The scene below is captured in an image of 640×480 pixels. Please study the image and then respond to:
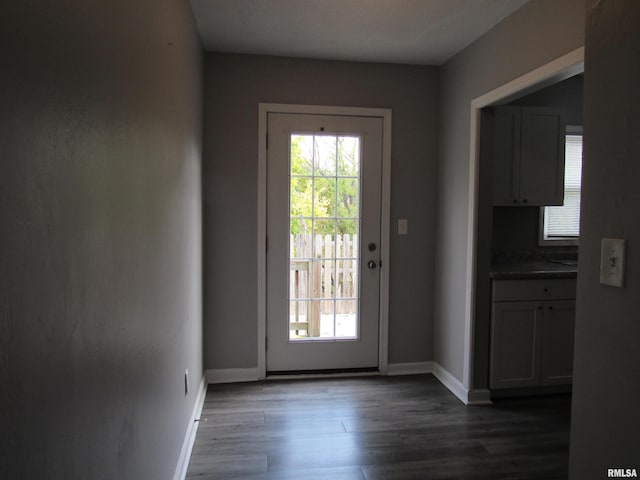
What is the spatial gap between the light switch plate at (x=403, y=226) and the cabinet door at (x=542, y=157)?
87 cm

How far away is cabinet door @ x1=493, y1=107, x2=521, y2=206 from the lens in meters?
3.00

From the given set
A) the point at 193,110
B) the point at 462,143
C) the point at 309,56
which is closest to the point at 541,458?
the point at 462,143

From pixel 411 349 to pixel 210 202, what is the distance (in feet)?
6.72

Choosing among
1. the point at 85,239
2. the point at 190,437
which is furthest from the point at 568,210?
the point at 85,239

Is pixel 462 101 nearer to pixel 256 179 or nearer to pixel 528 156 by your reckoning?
pixel 528 156

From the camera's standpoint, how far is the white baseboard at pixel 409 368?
3.47 meters

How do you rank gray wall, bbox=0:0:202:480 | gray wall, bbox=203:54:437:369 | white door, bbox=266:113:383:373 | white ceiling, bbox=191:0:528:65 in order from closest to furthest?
gray wall, bbox=0:0:202:480
white ceiling, bbox=191:0:528:65
gray wall, bbox=203:54:437:369
white door, bbox=266:113:383:373

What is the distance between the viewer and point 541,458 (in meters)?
2.29

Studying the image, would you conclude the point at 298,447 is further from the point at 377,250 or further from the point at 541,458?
the point at 377,250

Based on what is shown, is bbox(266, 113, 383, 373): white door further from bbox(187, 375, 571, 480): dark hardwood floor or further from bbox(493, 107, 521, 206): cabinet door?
bbox(493, 107, 521, 206): cabinet door

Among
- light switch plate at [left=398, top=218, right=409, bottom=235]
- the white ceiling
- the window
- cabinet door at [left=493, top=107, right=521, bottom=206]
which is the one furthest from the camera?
the window

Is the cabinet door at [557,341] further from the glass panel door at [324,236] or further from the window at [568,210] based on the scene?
the glass panel door at [324,236]

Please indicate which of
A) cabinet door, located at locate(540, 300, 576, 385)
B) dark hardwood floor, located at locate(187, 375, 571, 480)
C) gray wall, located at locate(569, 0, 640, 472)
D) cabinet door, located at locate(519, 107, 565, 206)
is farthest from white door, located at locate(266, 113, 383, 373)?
gray wall, located at locate(569, 0, 640, 472)

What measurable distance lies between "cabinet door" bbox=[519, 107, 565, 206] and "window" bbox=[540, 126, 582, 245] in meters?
0.48
